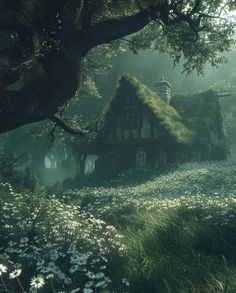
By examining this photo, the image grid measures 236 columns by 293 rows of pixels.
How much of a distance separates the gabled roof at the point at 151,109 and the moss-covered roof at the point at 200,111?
133 cm

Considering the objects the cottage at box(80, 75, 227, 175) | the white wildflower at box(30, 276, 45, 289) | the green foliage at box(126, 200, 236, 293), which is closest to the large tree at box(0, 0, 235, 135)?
the green foliage at box(126, 200, 236, 293)

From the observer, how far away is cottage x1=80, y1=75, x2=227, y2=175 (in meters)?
34.8

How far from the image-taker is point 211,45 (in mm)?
17656

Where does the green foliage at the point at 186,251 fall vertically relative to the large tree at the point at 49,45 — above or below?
below

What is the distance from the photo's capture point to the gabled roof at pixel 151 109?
33.8m

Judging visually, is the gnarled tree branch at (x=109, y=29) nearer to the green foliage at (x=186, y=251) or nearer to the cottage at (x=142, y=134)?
the green foliage at (x=186, y=251)

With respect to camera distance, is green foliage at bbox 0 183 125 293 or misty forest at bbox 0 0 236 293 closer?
green foliage at bbox 0 183 125 293

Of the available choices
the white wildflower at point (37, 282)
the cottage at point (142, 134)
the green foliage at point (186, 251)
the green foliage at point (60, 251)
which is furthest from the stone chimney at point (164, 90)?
the white wildflower at point (37, 282)

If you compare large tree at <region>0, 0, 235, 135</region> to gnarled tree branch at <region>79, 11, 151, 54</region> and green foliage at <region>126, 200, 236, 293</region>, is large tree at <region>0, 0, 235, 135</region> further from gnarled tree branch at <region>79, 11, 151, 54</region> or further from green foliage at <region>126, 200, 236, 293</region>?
green foliage at <region>126, 200, 236, 293</region>

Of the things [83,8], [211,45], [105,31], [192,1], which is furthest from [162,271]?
[211,45]

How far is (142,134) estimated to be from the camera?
36.3 meters

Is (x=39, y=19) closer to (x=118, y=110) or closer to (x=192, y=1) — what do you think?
(x=192, y=1)

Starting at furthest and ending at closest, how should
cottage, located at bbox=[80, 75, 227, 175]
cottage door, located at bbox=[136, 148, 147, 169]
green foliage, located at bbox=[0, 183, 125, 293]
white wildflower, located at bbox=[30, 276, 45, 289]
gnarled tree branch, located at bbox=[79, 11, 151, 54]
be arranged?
cottage door, located at bbox=[136, 148, 147, 169]
cottage, located at bbox=[80, 75, 227, 175]
gnarled tree branch, located at bbox=[79, 11, 151, 54]
green foliage, located at bbox=[0, 183, 125, 293]
white wildflower, located at bbox=[30, 276, 45, 289]

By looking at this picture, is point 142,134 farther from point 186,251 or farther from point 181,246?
point 186,251
